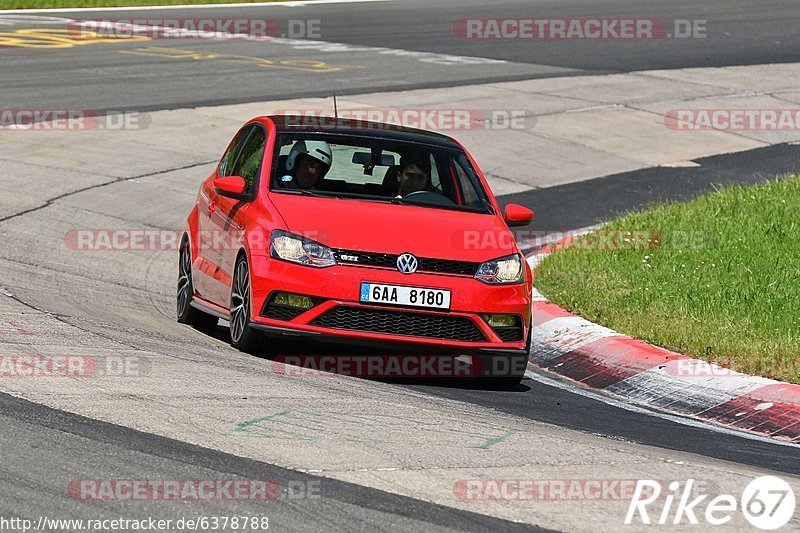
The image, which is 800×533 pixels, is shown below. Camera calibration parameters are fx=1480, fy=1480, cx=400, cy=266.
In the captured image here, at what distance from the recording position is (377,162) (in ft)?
33.8

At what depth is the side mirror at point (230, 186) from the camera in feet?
32.5

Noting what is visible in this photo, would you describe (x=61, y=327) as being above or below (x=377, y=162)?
below

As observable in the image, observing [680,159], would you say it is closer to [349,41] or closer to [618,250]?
[618,250]

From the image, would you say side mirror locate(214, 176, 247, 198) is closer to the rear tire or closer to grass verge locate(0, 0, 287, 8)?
the rear tire

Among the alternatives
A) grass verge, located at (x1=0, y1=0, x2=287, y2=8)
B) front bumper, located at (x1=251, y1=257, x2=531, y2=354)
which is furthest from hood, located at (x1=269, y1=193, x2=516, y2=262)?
grass verge, located at (x1=0, y1=0, x2=287, y2=8)

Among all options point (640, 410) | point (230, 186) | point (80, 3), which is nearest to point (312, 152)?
point (230, 186)

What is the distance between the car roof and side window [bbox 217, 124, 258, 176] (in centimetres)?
31

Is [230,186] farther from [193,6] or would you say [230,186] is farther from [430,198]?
[193,6]

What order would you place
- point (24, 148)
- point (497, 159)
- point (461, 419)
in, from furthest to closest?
point (497, 159) → point (24, 148) → point (461, 419)

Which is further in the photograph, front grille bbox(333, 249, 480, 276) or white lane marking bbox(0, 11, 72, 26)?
white lane marking bbox(0, 11, 72, 26)

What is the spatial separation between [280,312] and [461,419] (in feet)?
6.35

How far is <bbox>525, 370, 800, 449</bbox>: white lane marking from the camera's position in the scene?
8.23m

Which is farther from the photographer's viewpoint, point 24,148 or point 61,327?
point 24,148

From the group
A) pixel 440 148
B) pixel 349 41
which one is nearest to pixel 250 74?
pixel 349 41
